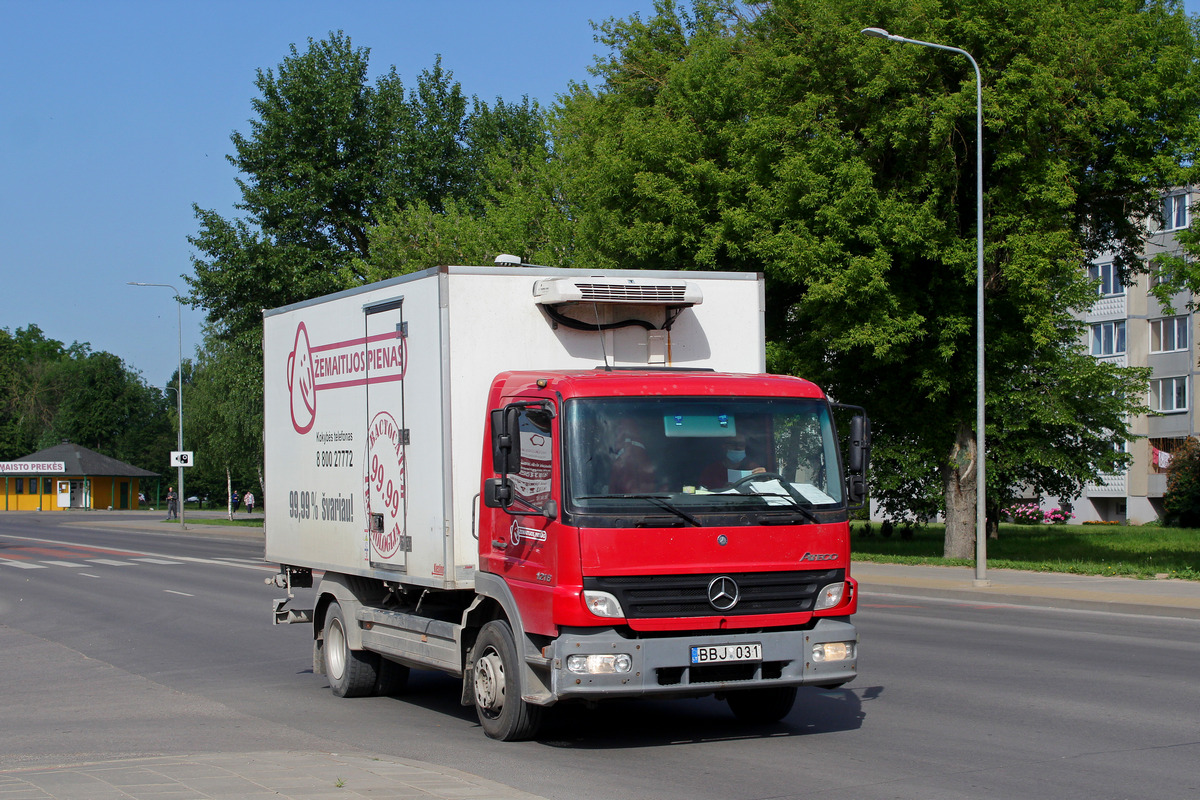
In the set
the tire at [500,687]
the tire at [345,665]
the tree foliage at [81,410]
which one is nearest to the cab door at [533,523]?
the tire at [500,687]

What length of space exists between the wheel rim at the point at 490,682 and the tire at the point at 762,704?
172cm

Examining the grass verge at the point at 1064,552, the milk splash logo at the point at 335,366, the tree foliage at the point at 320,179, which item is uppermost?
the tree foliage at the point at 320,179

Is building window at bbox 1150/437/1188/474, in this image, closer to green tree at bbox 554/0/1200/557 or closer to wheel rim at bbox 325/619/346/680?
green tree at bbox 554/0/1200/557

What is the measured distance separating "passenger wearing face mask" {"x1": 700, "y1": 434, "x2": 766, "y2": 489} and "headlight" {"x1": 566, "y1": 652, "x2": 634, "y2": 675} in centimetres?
123

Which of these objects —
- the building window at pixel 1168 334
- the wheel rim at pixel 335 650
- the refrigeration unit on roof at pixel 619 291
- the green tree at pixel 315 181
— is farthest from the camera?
the building window at pixel 1168 334

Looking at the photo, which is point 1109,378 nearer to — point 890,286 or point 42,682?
point 890,286

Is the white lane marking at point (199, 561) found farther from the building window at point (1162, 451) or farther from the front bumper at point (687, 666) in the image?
the building window at point (1162, 451)

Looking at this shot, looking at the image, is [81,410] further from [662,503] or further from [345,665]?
[662,503]

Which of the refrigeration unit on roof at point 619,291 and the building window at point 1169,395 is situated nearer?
the refrigeration unit on roof at point 619,291

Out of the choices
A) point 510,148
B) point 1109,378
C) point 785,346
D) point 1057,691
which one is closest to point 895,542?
point 1109,378

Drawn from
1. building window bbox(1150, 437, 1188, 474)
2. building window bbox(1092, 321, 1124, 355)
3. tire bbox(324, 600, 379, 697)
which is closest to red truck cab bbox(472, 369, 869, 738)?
tire bbox(324, 600, 379, 697)

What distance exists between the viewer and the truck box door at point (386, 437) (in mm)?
9570

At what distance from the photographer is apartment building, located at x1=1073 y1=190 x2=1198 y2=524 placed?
198 feet

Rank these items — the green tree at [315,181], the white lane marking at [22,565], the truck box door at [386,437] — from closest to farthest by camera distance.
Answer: the truck box door at [386,437], the white lane marking at [22,565], the green tree at [315,181]
